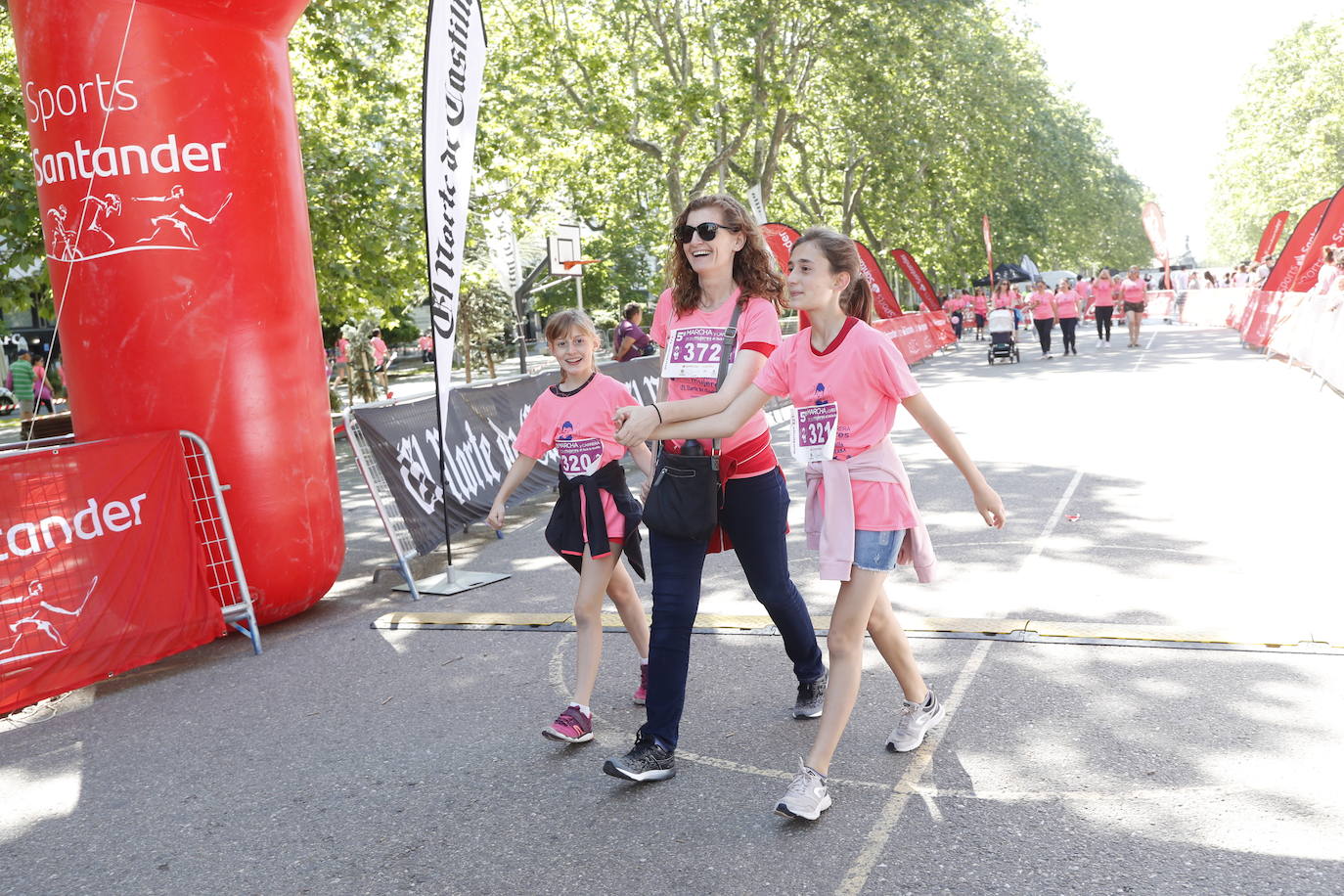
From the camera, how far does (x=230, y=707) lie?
5324 millimetres

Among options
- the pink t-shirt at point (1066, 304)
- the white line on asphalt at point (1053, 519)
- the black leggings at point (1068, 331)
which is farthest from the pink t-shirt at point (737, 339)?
the pink t-shirt at point (1066, 304)

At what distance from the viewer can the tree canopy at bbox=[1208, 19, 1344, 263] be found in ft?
160

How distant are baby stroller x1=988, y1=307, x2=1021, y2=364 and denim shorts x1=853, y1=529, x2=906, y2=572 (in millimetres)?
21593

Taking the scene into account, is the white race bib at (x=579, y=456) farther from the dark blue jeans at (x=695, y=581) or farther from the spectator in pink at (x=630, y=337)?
the spectator in pink at (x=630, y=337)

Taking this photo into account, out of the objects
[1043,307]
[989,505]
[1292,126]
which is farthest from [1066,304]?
[1292,126]

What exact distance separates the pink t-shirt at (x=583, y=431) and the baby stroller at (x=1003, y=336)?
20.9m

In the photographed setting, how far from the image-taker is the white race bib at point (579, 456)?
182 inches

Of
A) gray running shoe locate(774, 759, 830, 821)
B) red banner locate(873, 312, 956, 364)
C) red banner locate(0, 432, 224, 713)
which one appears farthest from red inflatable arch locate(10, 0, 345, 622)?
red banner locate(873, 312, 956, 364)

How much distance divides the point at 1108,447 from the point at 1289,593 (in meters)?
5.57

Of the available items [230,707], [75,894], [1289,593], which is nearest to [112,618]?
[230,707]

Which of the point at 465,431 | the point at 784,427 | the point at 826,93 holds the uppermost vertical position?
the point at 826,93

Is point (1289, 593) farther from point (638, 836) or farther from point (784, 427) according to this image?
point (784, 427)

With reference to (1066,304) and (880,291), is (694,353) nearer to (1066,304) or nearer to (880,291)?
(1066,304)

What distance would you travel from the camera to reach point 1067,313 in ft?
78.4
